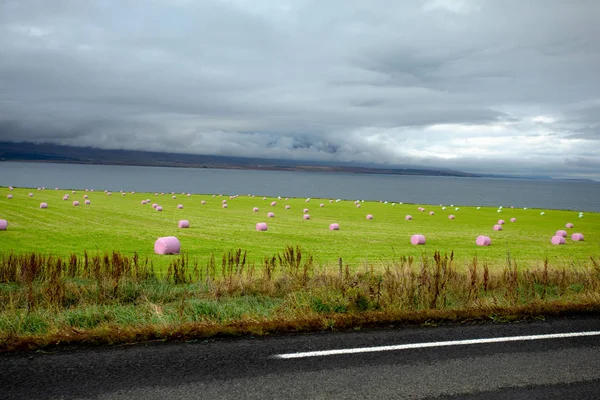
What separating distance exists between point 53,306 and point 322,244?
62.3ft

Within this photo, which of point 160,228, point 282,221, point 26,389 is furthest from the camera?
point 282,221

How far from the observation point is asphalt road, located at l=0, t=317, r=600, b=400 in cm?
686

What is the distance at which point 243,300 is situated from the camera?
12.3 meters

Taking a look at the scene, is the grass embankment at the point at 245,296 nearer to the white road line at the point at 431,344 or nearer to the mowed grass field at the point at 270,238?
the white road line at the point at 431,344

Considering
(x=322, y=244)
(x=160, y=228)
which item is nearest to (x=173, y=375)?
(x=322, y=244)

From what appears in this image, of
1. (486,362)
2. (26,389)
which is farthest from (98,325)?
(486,362)

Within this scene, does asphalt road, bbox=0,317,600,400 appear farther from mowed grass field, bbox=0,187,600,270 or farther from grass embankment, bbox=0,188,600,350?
mowed grass field, bbox=0,187,600,270

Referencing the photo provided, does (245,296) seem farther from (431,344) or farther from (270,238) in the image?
(270,238)

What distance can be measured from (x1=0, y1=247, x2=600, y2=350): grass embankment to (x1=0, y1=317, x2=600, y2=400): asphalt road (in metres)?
0.63

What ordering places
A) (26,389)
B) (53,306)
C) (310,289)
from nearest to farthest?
(26,389) → (53,306) → (310,289)

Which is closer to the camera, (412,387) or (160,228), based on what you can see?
(412,387)

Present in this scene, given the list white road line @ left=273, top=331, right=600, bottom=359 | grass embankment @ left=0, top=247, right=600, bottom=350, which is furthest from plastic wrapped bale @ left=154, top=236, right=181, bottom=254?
white road line @ left=273, top=331, right=600, bottom=359

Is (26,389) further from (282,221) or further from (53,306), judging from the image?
(282,221)

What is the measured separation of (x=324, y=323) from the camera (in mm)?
10148
